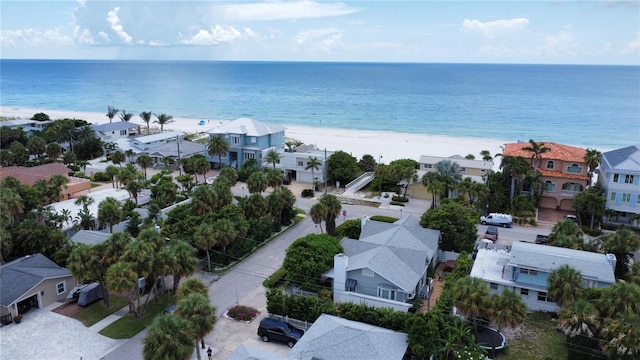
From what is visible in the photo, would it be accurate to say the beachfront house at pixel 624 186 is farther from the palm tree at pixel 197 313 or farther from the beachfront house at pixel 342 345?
the palm tree at pixel 197 313

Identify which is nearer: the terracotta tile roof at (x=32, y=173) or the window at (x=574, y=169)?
the window at (x=574, y=169)

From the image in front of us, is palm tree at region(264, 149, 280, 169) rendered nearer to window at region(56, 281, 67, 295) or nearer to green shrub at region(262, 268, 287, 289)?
green shrub at region(262, 268, 287, 289)

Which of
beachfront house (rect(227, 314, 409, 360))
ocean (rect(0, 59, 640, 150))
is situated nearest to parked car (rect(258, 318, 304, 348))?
beachfront house (rect(227, 314, 409, 360))

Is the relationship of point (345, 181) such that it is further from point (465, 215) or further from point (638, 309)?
point (638, 309)

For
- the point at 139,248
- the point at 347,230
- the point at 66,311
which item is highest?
the point at 139,248

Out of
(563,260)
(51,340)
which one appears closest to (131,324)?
Result: (51,340)

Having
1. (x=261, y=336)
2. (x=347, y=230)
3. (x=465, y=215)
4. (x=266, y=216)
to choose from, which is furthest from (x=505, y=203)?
(x=261, y=336)

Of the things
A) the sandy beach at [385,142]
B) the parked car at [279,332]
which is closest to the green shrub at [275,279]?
the parked car at [279,332]
